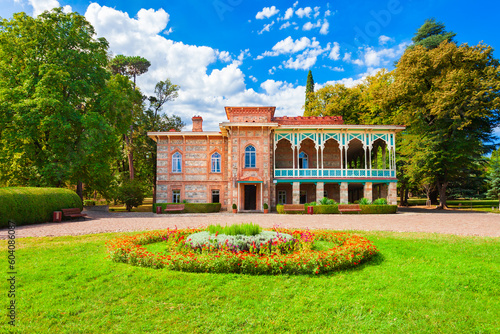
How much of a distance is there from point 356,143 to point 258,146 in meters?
10.2

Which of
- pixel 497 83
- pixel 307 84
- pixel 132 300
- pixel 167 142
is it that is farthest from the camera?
pixel 307 84

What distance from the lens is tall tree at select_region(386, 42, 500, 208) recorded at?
24.3 m

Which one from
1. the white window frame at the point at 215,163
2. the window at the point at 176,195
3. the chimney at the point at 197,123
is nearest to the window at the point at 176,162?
the window at the point at 176,195

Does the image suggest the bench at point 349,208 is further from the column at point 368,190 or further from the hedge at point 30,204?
the hedge at point 30,204

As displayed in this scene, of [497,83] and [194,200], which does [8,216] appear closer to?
[194,200]

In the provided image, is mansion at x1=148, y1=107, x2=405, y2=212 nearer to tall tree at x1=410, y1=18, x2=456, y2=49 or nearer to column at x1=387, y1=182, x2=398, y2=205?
column at x1=387, y1=182, x2=398, y2=205

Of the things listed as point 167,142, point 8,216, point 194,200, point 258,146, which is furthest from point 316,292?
point 167,142

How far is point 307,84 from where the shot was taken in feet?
170

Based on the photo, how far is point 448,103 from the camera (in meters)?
24.4

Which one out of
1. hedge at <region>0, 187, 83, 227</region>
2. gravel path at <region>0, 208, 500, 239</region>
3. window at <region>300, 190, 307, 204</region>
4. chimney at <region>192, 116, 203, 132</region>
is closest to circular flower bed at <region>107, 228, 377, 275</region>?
gravel path at <region>0, 208, 500, 239</region>

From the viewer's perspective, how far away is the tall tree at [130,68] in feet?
108

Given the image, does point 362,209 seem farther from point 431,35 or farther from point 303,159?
point 431,35

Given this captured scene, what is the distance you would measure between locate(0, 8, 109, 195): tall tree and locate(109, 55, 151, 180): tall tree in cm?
1131

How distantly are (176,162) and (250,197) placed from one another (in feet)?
25.7
